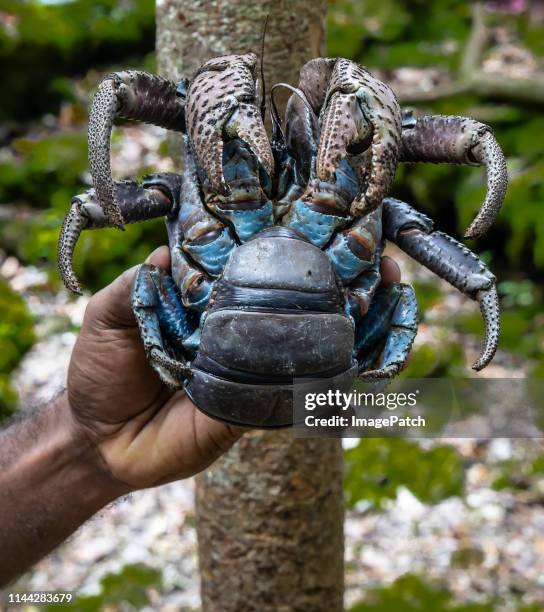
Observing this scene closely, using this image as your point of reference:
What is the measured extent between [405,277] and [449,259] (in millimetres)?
2997

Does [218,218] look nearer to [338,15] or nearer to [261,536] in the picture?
[261,536]

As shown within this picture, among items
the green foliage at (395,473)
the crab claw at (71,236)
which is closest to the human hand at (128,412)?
the crab claw at (71,236)

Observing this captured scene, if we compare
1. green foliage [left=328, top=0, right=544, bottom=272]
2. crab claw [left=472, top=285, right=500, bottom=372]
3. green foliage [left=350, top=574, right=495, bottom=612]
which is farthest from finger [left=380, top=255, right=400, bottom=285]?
green foliage [left=328, top=0, right=544, bottom=272]

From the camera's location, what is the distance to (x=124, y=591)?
292 centimetres

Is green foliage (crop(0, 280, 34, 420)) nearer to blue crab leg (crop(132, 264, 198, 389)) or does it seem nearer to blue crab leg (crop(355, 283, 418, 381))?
blue crab leg (crop(132, 264, 198, 389))

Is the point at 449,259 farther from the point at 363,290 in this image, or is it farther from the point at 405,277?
the point at 405,277

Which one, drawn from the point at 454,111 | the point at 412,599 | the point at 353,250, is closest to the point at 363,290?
the point at 353,250

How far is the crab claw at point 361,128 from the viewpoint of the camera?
1189mm

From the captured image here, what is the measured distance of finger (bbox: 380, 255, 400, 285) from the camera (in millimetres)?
1401

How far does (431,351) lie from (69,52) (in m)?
3.78

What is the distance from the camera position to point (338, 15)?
6.13 metres

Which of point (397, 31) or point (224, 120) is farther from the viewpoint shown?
point (397, 31)

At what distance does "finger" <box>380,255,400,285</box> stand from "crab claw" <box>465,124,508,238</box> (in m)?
0.15

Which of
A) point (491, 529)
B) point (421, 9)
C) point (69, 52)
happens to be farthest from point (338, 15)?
point (491, 529)
